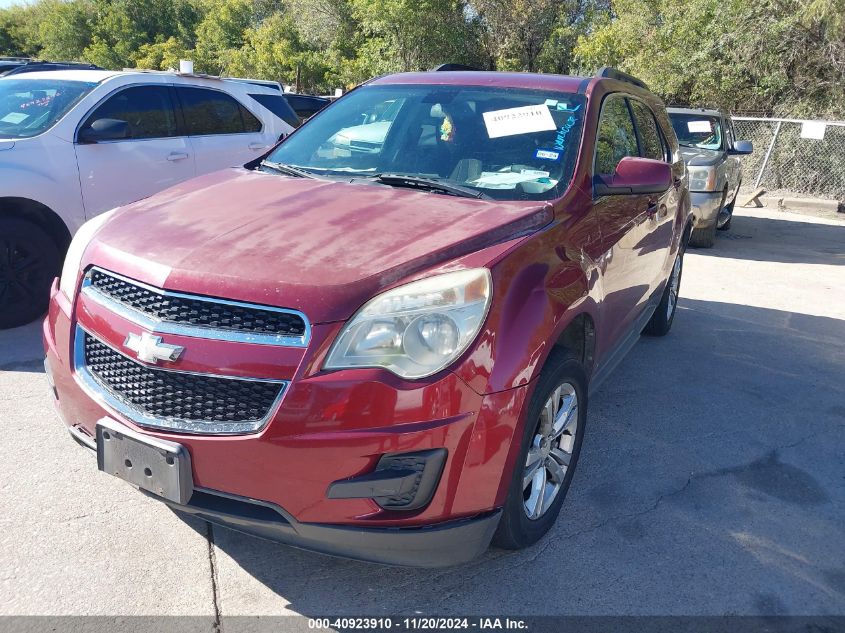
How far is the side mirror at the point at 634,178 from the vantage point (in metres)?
3.27

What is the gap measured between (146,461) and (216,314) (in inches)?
20.8

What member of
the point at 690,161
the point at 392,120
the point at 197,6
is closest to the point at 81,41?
the point at 197,6

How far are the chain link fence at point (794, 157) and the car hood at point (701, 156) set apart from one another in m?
5.62

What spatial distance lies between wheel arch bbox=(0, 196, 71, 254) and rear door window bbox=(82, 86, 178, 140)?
2.78ft

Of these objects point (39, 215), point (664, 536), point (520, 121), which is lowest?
point (664, 536)

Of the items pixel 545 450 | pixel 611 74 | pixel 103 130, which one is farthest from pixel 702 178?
pixel 545 450

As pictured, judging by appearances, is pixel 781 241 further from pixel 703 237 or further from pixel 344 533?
pixel 344 533

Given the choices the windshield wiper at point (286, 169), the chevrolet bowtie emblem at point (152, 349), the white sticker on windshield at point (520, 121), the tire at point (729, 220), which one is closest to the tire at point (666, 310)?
the white sticker on windshield at point (520, 121)

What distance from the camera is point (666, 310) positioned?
5.52 meters

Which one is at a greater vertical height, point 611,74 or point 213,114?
point 611,74

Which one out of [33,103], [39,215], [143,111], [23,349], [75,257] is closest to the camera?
[75,257]

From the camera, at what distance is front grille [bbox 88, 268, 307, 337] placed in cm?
215

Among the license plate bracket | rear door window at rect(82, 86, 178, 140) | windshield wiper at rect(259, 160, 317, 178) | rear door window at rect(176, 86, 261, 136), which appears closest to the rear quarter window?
rear door window at rect(176, 86, 261, 136)

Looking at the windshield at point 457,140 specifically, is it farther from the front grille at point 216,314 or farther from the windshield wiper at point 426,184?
the front grille at point 216,314
